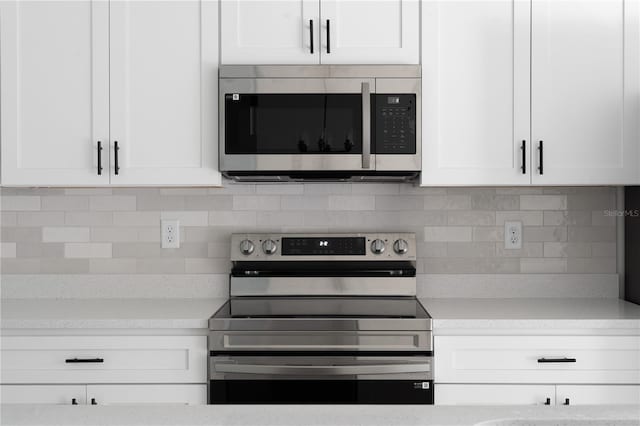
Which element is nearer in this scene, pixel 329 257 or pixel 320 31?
pixel 320 31

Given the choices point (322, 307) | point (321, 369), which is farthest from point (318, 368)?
point (322, 307)

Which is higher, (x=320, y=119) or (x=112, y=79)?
(x=112, y=79)

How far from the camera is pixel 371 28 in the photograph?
2.22 metres

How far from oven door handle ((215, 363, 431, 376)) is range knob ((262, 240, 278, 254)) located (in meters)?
0.63

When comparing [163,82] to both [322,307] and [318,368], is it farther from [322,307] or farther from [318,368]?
[318,368]

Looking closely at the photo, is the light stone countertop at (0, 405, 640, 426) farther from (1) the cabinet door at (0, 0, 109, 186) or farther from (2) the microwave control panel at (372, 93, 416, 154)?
(1) the cabinet door at (0, 0, 109, 186)

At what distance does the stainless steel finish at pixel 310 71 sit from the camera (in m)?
2.19

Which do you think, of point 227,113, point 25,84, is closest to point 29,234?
point 25,84

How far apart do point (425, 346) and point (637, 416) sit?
1164 millimetres

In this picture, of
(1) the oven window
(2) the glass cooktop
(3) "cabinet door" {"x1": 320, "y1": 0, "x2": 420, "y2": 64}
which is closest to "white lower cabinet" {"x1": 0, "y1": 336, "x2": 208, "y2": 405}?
(2) the glass cooktop

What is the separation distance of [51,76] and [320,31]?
1033mm

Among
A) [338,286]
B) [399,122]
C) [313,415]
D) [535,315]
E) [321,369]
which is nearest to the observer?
[313,415]

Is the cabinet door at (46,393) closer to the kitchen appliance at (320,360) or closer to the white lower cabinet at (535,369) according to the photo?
the kitchen appliance at (320,360)

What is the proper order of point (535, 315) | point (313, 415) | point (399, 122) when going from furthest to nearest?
1. point (399, 122)
2. point (535, 315)
3. point (313, 415)
